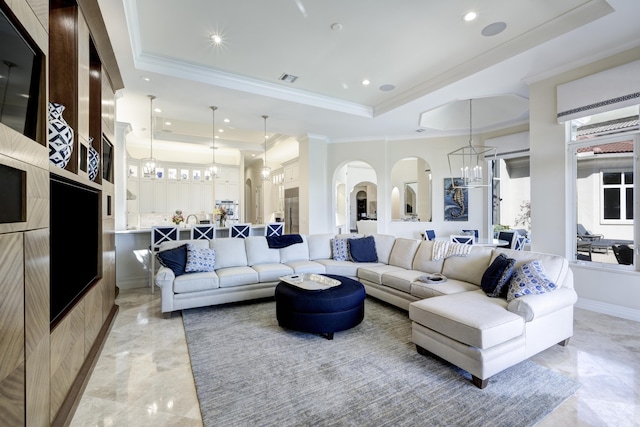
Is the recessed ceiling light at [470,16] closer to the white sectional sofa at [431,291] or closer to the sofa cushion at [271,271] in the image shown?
the white sectional sofa at [431,291]

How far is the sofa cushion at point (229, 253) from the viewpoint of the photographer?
445cm

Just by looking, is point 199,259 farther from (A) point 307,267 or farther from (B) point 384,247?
(B) point 384,247

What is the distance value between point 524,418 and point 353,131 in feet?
20.3

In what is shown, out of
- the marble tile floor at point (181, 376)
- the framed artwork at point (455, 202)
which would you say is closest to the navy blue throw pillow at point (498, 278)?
the marble tile floor at point (181, 376)

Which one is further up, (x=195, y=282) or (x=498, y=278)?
(x=498, y=278)

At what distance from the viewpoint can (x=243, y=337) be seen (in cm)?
314

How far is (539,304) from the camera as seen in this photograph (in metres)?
2.49

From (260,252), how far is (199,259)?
3.25 ft

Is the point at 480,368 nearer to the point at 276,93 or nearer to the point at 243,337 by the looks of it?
the point at 243,337

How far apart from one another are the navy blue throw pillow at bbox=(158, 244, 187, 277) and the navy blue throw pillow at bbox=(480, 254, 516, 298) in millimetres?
3711

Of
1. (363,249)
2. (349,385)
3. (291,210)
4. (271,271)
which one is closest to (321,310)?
(349,385)

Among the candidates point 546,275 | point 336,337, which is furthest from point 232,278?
point 546,275

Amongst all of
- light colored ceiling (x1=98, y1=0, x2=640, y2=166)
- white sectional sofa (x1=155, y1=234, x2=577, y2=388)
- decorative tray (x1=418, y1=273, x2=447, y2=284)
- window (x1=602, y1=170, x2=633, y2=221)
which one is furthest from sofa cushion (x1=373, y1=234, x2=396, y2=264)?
window (x1=602, y1=170, x2=633, y2=221)

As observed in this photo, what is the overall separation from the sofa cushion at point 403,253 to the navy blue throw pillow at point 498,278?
137 cm
